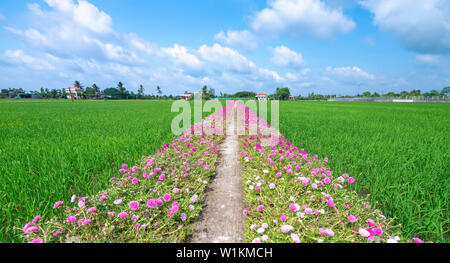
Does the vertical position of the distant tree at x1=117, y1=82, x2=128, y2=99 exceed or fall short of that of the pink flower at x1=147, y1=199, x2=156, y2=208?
it exceeds it

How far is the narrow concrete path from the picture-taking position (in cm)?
142

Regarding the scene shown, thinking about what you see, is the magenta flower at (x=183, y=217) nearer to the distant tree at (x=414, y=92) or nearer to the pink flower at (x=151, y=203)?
the pink flower at (x=151, y=203)

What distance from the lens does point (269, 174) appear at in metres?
2.50

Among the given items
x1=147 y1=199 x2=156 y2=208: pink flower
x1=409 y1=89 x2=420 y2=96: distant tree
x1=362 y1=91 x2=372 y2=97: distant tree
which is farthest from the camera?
x1=362 y1=91 x2=372 y2=97: distant tree

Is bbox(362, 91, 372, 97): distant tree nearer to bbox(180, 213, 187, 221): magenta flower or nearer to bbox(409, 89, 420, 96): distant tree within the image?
bbox(409, 89, 420, 96): distant tree

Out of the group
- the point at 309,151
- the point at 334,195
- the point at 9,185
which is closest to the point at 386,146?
the point at 309,151

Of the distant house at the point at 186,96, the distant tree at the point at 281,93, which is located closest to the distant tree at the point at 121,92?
the distant house at the point at 186,96

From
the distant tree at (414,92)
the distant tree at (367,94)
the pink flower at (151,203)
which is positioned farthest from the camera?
the distant tree at (367,94)

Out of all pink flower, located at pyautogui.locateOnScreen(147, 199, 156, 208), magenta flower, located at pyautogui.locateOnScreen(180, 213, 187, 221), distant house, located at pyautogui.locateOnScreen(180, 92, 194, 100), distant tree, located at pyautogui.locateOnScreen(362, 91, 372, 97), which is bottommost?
magenta flower, located at pyautogui.locateOnScreen(180, 213, 187, 221)

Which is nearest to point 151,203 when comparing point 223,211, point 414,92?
point 223,211

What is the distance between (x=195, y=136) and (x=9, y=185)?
140 inches

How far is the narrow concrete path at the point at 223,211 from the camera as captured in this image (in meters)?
1.42

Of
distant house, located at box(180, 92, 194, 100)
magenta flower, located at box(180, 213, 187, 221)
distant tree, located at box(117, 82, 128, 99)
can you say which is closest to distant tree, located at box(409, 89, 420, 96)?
distant house, located at box(180, 92, 194, 100)
